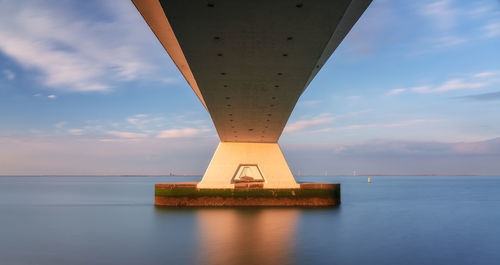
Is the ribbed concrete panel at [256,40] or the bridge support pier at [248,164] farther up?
the ribbed concrete panel at [256,40]

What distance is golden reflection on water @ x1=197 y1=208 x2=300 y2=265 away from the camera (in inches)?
452

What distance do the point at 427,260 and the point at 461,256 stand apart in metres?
1.79

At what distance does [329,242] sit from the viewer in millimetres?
14469

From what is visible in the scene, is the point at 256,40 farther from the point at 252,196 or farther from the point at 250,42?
the point at 252,196

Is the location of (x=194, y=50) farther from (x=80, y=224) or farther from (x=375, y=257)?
(x=80, y=224)

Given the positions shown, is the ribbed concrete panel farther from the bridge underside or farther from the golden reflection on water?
the golden reflection on water

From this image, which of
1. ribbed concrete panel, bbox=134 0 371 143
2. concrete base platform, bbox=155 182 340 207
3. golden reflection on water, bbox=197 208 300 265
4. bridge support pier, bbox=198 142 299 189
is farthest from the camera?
bridge support pier, bbox=198 142 299 189

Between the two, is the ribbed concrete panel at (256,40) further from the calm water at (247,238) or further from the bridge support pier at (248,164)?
the bridge support pier at (248,164)

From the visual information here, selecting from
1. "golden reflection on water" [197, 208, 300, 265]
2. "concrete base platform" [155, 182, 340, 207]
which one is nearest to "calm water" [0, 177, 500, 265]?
"golden reflection on water" [197, 208, 300, 265]

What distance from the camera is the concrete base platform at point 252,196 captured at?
23.1m

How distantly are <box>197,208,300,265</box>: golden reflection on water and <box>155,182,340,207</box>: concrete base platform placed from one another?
2.16 ft

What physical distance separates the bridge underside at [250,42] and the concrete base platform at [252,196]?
7.02 meters

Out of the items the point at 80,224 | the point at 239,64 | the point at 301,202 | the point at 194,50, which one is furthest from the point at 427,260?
the point at 80,224

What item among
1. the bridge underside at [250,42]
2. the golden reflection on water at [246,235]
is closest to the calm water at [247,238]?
the golden reflection on water at [246,235]
